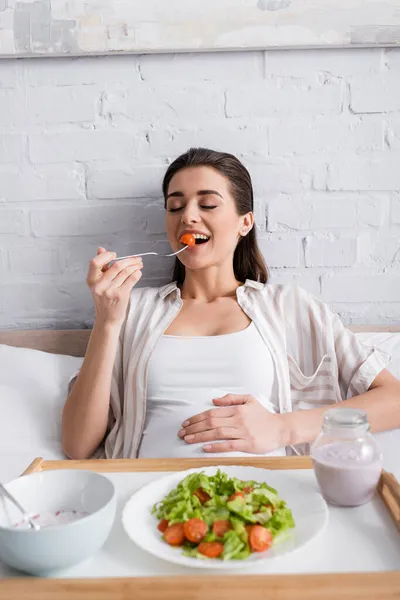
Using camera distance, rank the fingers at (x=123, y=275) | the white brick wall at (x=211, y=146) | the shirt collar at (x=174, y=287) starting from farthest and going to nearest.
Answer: the white brick wall at (x=211, y=146) < the shirt collar at (x=174, y=287) < the fingers at (x=123, y=275)

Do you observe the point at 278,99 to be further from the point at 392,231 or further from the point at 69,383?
the point at 69,383

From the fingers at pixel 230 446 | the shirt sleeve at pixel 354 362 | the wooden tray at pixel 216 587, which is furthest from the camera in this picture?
the shirt sleeve at pixel 354 362

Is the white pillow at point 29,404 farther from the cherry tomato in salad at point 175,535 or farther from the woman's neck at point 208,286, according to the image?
the cherry tomato in salad at point 175,535

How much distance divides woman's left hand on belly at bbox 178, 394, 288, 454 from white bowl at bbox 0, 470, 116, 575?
0.41 metres

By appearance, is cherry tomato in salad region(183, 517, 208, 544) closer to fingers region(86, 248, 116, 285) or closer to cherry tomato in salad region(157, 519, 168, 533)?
cherry tomato in salad region(157, 519, 168, 533)

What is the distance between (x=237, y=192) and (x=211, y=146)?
0.22 m

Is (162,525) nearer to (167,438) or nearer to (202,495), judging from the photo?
(202,495)

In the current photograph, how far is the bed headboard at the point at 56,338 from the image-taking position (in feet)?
5.73

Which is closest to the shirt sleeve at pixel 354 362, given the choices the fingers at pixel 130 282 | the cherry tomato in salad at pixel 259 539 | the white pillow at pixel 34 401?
the white pillow at pixel 34 401

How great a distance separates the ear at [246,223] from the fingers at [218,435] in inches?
22.9

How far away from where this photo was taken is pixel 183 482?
85 cm

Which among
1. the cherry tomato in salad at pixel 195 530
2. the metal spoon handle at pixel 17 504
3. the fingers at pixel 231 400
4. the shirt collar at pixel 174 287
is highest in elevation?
the metal spoon handle at pixel 17 504

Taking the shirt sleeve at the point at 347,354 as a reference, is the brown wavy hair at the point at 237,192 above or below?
above

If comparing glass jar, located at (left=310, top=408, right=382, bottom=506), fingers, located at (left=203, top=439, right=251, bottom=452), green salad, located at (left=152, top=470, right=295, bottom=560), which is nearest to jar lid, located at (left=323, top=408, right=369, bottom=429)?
glass jar, located at (left=310, top=408, right=382, bottom=506)
